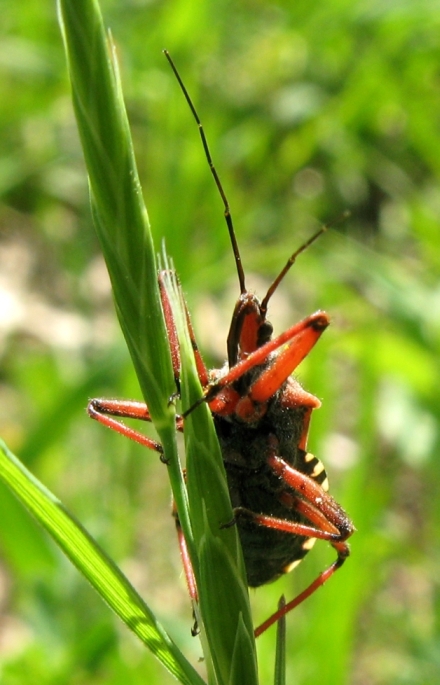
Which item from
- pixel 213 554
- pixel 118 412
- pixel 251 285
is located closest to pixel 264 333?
pixel 118 412

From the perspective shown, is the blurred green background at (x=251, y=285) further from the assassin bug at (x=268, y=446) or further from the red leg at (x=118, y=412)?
the red leg at (x=118, y=412)

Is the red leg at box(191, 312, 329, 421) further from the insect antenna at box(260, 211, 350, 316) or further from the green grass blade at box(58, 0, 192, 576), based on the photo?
the green grass blade at box(58, 0, 192, 576)

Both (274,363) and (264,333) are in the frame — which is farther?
(264,333)

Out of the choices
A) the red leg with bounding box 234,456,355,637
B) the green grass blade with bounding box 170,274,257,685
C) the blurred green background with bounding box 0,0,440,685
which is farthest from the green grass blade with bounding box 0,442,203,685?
the blurred green background with bounding box 0,0,440,685

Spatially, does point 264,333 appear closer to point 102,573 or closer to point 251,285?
point 102,573

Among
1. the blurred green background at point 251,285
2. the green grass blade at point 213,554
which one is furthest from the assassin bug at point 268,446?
the green grass blade at point 213,554
